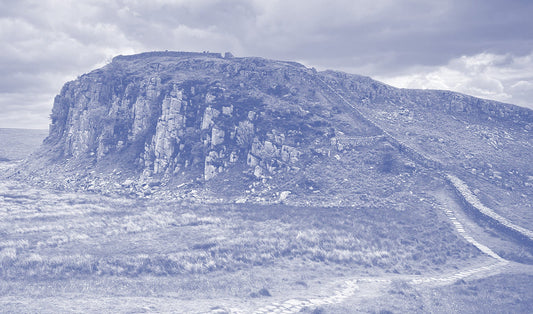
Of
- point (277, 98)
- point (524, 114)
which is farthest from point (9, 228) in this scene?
point (524, 114)

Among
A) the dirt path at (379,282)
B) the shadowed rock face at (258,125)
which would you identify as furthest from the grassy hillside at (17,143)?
the dirt path at (379,282)

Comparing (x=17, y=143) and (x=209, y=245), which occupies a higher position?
(x=17, y=143)

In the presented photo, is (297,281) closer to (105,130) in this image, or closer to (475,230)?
(475,230)

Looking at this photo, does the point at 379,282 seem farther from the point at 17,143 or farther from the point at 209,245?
the point at 17,143

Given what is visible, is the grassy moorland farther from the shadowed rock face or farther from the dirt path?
the shadowed rock face

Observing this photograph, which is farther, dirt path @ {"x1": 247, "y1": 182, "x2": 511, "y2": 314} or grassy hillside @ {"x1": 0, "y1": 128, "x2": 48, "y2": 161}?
grassy hillside @ {"x1": 0, "y1": 128, "x2": 48, "y2": 161}

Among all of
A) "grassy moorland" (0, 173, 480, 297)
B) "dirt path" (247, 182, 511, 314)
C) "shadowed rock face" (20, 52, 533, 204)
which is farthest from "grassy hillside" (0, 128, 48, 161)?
"dirt path" (247, 182, 511, 314)

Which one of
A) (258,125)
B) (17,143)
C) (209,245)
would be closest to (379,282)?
(209,245)

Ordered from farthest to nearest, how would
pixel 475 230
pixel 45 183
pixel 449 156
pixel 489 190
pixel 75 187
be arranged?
pixel 45 183 → pixel 75 187 → pixel 449 156 → pixel 489 190 → pixel 475 230
